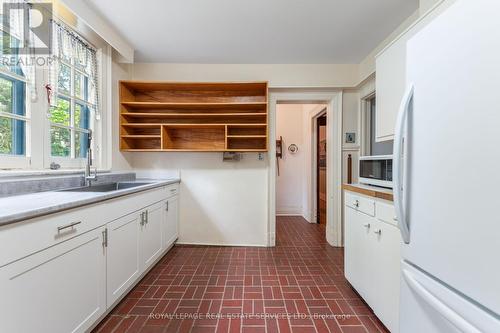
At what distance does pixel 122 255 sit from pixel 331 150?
2.80m

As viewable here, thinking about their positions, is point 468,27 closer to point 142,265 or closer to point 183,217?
point 142,265

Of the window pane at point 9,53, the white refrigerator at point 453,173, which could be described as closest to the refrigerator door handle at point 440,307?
the white refrigerator at point 453,173

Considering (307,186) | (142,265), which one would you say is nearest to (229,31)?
(142,265)

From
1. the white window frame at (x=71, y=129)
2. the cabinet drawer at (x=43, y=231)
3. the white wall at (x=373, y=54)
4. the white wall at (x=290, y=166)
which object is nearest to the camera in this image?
the cabinet drawer at (x=43, y=231)

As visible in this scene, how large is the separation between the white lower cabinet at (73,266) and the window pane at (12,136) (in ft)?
2.67

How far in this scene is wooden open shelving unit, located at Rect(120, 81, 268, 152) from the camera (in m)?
3.27

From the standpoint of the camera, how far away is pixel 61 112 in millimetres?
2279

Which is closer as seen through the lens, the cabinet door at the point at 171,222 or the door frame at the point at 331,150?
the cabinet door at the point at 171,222

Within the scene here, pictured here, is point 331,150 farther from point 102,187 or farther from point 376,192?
point 102,187

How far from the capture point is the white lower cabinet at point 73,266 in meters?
1.05

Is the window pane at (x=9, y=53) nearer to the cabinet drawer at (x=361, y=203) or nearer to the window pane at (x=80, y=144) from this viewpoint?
the window pane at (x=80, y=144)

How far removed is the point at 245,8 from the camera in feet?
7.15

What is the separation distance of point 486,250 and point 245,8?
229cm

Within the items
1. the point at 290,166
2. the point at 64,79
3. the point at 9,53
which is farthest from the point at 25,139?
the point at 290,166
